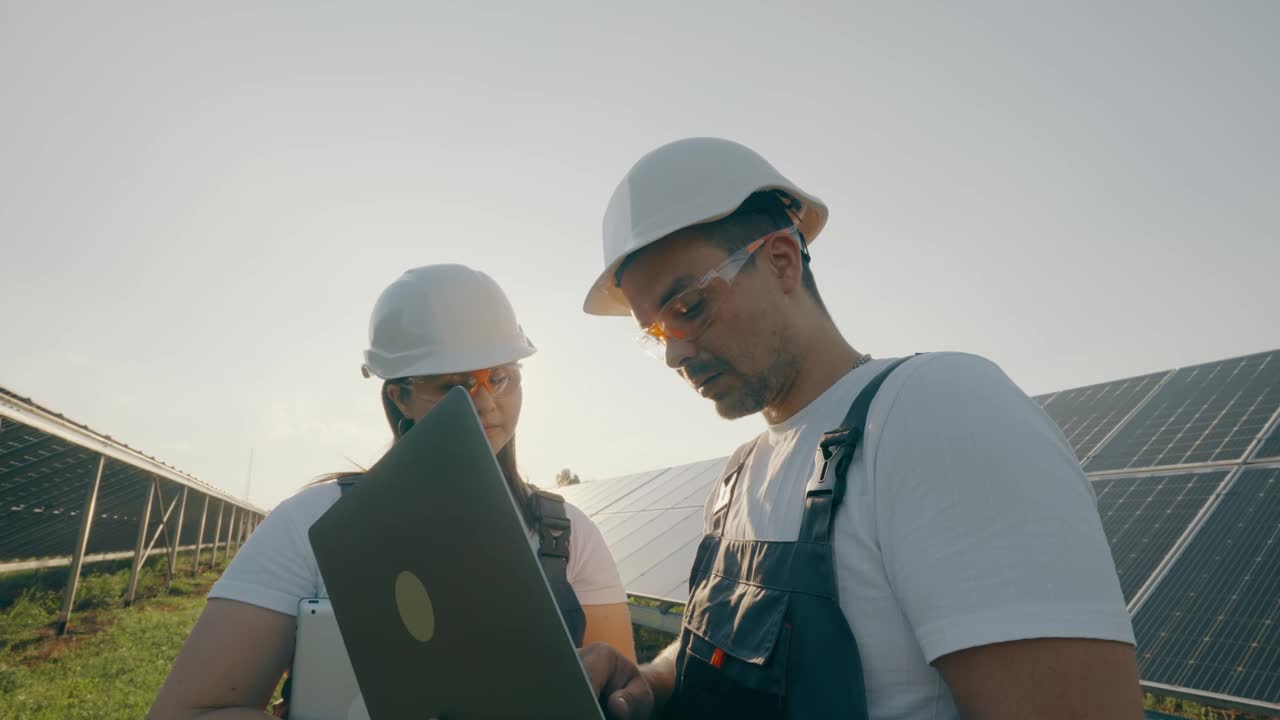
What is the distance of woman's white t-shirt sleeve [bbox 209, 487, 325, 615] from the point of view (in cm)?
217

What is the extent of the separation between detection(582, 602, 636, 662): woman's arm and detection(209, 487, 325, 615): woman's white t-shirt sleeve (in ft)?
3.74

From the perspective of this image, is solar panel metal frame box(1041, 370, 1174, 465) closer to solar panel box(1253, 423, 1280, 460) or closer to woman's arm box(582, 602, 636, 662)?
solar panel box(1253, 423, 1280, 460)

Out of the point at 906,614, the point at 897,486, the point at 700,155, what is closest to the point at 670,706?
the point at 906,614

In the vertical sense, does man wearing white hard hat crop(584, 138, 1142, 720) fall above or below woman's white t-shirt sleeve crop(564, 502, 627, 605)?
Answer: above

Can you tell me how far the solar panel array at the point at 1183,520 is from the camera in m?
4.79

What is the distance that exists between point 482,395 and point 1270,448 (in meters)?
8.42

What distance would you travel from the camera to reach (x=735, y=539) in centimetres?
196

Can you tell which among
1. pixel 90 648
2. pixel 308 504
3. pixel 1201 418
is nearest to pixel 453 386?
pixel 308 504

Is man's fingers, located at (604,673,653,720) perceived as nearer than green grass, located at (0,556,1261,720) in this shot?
Yes

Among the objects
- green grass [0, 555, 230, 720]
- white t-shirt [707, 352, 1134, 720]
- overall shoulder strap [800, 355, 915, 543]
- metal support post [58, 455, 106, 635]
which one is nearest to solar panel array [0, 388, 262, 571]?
metal support post [58, 455, 106, 635]

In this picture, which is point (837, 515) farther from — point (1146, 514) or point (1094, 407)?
point (1094, 407)

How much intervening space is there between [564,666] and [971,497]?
2.62 ft

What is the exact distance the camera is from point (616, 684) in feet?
5.85

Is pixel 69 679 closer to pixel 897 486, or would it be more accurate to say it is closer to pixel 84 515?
pixel 84 515
